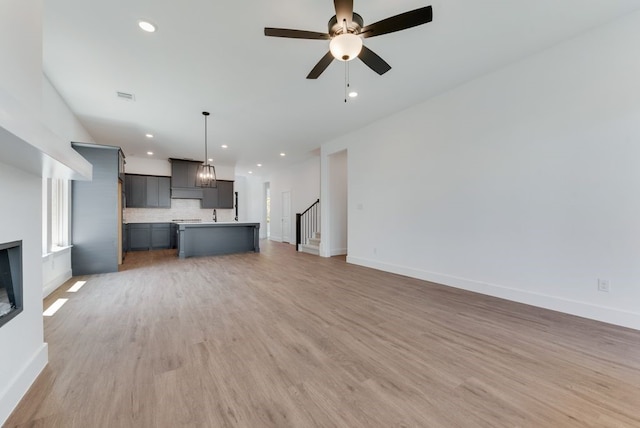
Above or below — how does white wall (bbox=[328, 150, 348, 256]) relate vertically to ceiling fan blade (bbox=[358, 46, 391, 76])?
below

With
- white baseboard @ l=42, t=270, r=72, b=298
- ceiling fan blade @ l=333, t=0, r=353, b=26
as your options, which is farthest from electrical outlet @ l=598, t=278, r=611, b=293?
white baseboard @ l=42, t=270, r=72, b=298

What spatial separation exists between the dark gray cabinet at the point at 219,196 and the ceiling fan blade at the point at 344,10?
8.34 meters

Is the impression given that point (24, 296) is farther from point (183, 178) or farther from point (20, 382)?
point (183, 178)

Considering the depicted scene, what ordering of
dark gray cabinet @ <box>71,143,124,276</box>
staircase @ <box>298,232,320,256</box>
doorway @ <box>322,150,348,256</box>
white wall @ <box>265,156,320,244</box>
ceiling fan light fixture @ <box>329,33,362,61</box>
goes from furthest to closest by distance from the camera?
white wall @ <box>265,156,320,244</box> < staircase @ <box>298,232,320,256</box> < doorway @ <box>322,150,348,256</box> < dark gray cabinet @ <box>71,143,124,276</box> < ceiling fan light fixture @ <box>329,33,362,61</box>

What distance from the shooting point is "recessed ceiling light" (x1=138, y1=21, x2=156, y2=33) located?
8.28 feet

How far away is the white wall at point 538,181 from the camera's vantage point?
264cm

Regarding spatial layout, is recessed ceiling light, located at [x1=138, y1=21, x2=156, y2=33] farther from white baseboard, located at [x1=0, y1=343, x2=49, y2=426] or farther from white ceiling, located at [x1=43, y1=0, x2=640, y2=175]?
white baseboard, located at [x1=0, y1=343, x2=49, y2=426]

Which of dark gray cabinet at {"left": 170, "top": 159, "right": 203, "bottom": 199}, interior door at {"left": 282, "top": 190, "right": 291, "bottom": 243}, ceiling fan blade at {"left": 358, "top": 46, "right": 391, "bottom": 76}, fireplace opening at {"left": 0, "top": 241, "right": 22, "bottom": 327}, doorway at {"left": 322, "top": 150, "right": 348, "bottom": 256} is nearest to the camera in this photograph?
fireplace opening at {"left": 0, "top": 241, "right": 22, "bottom": 327}

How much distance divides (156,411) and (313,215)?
23.4ft

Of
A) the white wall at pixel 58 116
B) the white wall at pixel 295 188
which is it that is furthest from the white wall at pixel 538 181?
the white wall at pixel 58 116

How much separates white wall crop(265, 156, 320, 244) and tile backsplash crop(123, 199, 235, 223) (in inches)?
74.4

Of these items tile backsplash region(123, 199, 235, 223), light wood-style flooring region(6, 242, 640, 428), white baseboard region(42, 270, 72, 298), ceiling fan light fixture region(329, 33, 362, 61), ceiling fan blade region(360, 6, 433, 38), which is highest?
ceiling fan blade region(360, 6, 433, 38)

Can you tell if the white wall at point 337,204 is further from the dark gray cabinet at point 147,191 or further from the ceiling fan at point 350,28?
the dark gray cabinet at point 147,191

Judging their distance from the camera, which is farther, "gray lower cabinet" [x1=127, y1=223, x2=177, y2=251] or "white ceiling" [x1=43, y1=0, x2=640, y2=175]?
"gray lower cabinet" [x1=127, y1=223, x2=177, y2=251]
